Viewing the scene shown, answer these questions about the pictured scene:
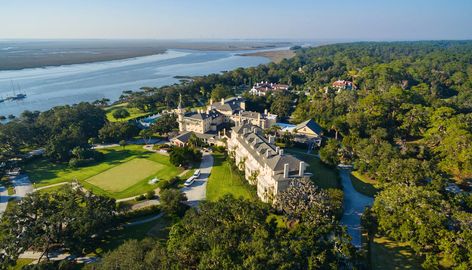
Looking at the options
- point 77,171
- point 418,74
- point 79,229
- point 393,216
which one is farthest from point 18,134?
point 418,74

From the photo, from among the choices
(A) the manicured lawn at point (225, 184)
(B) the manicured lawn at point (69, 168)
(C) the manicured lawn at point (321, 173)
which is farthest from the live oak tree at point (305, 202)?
(B) the manicured lawn at point (69, 168)

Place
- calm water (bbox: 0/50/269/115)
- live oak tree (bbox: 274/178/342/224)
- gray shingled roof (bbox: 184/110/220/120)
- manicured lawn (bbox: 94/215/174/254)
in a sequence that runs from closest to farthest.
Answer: live oak tree (bbox: 274/178/342/224) → manicured lawn (bbox: 94/215/174/254) → gray shingled roof (bbox: 184/110/220/120) → calm water (bbox: 0/50/269/115)

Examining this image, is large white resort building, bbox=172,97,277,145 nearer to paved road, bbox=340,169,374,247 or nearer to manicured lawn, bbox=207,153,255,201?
manicured lawn, bbox=207,153,255,201

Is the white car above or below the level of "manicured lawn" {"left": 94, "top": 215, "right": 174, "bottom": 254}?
above

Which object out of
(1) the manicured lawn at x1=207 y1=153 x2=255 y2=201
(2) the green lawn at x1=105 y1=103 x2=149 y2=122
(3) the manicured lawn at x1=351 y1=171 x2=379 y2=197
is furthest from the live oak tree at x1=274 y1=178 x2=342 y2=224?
(2) the green lawn at x1=105 y1=103 x2=149 y2=122

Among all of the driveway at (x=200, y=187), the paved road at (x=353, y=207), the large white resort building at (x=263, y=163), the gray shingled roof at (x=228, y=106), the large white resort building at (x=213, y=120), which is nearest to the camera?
the paved road at (x=353, y=207)

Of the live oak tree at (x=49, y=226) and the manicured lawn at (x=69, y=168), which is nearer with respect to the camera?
the live oak tree at (x=49, y=226)

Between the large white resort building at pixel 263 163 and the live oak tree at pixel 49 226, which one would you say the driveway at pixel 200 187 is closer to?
the large white resort building at pixel 263 163

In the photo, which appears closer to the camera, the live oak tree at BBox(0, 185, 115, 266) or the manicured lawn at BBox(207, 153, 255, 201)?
the live oak tree at BBox(0, 185, 115, 266)
